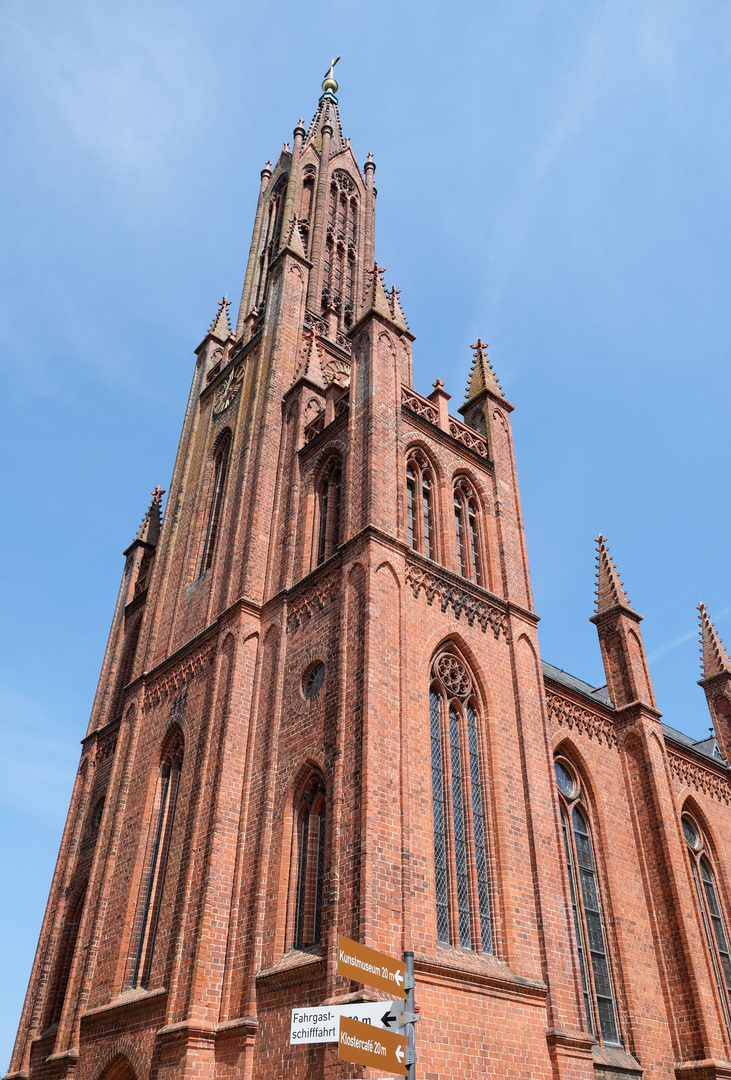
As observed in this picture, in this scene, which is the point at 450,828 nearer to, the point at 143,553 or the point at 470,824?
the point at 470,824

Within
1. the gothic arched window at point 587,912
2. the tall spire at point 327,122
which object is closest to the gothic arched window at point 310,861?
the gothic arched window at point 587,912

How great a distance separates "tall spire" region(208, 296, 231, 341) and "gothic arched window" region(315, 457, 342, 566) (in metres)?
12.4

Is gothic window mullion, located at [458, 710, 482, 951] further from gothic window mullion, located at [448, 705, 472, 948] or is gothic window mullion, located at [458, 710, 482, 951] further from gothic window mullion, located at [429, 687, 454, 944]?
gothic window mullion, located at [429, 687, 454, 944]

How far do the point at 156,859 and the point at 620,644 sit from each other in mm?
A: 14141

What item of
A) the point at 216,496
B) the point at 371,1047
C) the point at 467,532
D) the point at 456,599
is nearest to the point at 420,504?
the point at 467,532

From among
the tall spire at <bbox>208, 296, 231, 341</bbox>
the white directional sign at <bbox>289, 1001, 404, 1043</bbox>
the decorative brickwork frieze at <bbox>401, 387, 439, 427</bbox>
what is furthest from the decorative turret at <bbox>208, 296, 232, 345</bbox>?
the white directional sign at <bbox>289, 1001, 404, 1043</bbox>

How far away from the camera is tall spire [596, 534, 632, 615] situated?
26.4m

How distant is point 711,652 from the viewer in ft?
104

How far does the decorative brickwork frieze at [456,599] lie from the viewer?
18.0m

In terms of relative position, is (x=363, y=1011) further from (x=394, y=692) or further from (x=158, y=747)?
(x=158, y=747)

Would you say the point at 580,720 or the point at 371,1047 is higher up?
the point at 580,720

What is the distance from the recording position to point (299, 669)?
1769 centimetres

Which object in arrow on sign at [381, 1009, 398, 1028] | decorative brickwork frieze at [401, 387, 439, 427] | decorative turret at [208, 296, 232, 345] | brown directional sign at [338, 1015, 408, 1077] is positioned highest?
decorative turret at [208, 296, 232, 345]

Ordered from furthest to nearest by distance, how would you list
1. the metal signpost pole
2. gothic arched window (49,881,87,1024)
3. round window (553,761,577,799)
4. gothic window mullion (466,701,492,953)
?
gothic arched window (49,881,87,1024)
round window (553,761,577,799)
gothic window mullion (466,701,492,953)
the metal signpost pole
